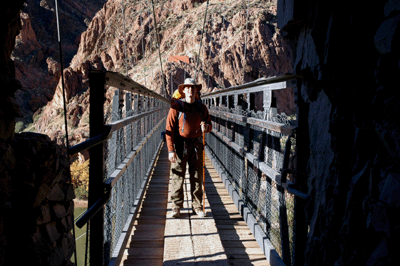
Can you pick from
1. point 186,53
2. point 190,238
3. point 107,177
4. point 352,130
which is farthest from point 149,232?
point 186,53

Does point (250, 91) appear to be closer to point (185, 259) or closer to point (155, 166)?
point (185, 259)

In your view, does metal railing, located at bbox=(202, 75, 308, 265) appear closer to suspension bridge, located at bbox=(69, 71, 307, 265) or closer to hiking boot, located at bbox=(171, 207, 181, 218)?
suspension bridge, located at bbox=(69, 71, 307, 265)

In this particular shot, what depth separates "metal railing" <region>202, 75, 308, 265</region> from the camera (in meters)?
2.26

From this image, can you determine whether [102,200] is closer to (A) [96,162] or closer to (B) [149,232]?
(A) [96,162]

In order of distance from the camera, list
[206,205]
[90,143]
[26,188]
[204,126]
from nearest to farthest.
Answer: [26,188]
[90,143]
[204,126]
[206,205]

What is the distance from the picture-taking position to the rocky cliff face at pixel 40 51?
184ft

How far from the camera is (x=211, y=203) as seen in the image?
4895mm

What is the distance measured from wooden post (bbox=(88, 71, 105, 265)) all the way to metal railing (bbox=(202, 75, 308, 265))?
125 centimetres

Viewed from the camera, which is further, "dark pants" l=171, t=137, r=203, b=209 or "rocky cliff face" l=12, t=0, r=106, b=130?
"rocky cliff face" l=12, t=0, r=106, b=130

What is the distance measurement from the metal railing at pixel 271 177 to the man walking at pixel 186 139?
1.86 feet

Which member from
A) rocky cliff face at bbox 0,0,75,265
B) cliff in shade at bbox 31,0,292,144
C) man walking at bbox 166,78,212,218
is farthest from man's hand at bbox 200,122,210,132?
cliff in shade at bbox 31,0,292,144

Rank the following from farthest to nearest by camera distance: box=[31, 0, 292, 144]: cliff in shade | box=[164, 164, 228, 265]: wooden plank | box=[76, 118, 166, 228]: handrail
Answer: box=[31, 0, 292, 144]: cliff in shade
box=[164, 164, 228, 265]: wooden plank
box=[76, 118, 166, 228]: handrail

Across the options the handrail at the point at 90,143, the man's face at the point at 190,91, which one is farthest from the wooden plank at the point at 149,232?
the man's face at the point at 190,91

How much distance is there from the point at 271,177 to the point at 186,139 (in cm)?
150
